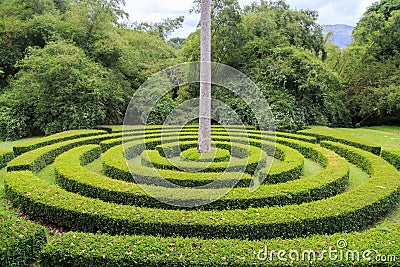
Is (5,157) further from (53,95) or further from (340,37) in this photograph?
(340,37)

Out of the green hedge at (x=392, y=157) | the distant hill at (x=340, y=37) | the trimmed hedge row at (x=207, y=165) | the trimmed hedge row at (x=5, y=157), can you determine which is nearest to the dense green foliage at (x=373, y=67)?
the distant hill at (x=340, y=37)

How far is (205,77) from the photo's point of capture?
10.5 meters

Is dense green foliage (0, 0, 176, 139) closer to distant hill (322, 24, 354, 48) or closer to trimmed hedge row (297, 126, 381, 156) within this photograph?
trimmed hedge row (297, 126, 381, 156)

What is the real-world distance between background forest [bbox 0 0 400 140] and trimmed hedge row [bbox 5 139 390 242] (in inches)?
436

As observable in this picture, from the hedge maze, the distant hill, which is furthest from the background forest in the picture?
the hedge maze

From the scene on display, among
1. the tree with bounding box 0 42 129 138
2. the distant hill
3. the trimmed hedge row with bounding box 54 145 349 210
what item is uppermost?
the distant hill

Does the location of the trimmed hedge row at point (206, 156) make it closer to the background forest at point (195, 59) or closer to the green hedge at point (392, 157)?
the green hedge at point (392, 157)

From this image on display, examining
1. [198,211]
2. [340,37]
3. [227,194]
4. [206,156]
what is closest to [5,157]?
[206,156]

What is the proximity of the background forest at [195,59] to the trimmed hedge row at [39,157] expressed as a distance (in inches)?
183

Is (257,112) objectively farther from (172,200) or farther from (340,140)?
(172,200)

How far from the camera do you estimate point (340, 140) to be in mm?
13875

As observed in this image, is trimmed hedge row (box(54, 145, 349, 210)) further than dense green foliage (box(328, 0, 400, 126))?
No

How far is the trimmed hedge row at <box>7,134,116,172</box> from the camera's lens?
362 inches

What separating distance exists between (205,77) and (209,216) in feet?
19.2
